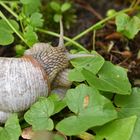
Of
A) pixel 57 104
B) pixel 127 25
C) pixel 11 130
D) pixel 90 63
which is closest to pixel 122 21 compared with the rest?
pixel 127 25

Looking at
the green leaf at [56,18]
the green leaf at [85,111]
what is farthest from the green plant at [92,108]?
the green leaf at [56,18]

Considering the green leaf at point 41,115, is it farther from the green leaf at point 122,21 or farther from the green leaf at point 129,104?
the green leaf at point 122,21

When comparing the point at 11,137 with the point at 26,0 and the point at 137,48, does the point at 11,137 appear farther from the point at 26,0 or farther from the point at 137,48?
the point at 137,48

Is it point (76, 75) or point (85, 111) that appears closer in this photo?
point (85, 111)

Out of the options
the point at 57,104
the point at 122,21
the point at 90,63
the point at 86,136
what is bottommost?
the point at 86,136

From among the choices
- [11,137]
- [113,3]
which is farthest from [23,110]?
[113,3]

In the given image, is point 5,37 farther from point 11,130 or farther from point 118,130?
point 118,130

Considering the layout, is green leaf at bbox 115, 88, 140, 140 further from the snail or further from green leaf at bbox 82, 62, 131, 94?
the snail
